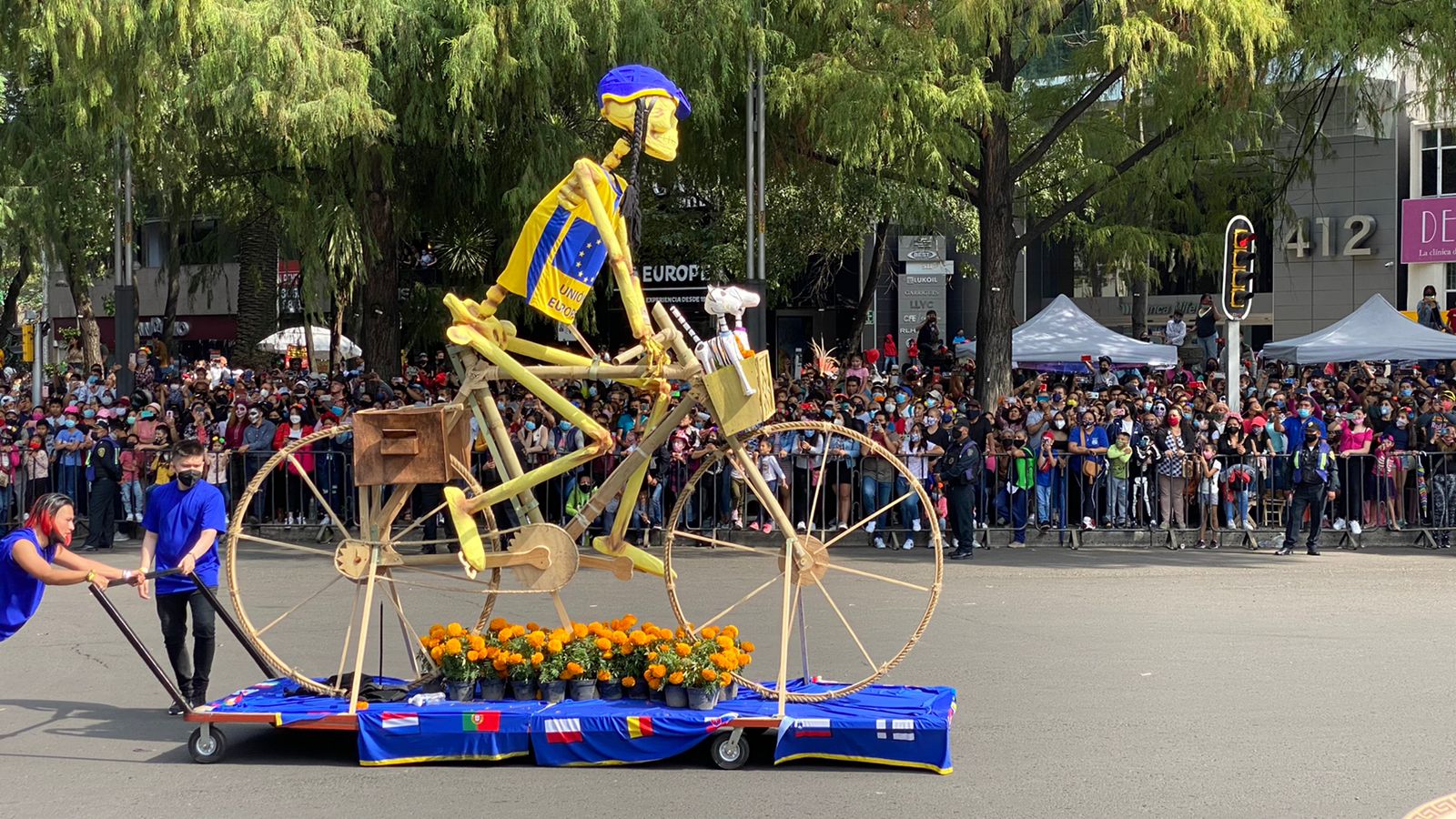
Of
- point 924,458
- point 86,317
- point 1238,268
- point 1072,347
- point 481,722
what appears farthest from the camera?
point 86,317

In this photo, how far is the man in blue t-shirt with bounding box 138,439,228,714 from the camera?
8.41 m

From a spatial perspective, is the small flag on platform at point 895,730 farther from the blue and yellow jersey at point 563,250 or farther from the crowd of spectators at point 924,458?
the crowd of spectators at point 924,458

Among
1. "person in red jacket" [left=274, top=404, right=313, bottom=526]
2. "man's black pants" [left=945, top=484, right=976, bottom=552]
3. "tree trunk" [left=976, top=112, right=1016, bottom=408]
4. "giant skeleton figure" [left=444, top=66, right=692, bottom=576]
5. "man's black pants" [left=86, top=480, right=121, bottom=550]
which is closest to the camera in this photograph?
"giant skeleton figure" [left=444, top=66, right=692, bottom=576]

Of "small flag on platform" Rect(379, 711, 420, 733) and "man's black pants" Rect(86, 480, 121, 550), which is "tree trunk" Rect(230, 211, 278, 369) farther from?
"small flag on platform" Rect(379, 711, 420, 733)

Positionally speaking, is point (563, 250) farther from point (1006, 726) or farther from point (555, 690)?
point (1006, 726)

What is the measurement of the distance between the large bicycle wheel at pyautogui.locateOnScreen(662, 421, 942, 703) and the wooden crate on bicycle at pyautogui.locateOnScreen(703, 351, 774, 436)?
8.3 inches

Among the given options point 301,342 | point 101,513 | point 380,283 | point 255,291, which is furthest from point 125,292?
point 301,342

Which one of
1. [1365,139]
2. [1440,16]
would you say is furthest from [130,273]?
[1365,139]

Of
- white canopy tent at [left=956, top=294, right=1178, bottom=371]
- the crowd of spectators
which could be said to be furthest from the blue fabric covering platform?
white canopy tent at [left=956, top=294, right=1178, bottom=371]

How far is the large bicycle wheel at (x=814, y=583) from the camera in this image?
765 centimetres

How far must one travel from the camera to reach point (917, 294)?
132ft

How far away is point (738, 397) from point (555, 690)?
1787 millimetres

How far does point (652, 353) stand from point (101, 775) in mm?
3349

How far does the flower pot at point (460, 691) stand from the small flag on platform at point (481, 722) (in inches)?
15.2
